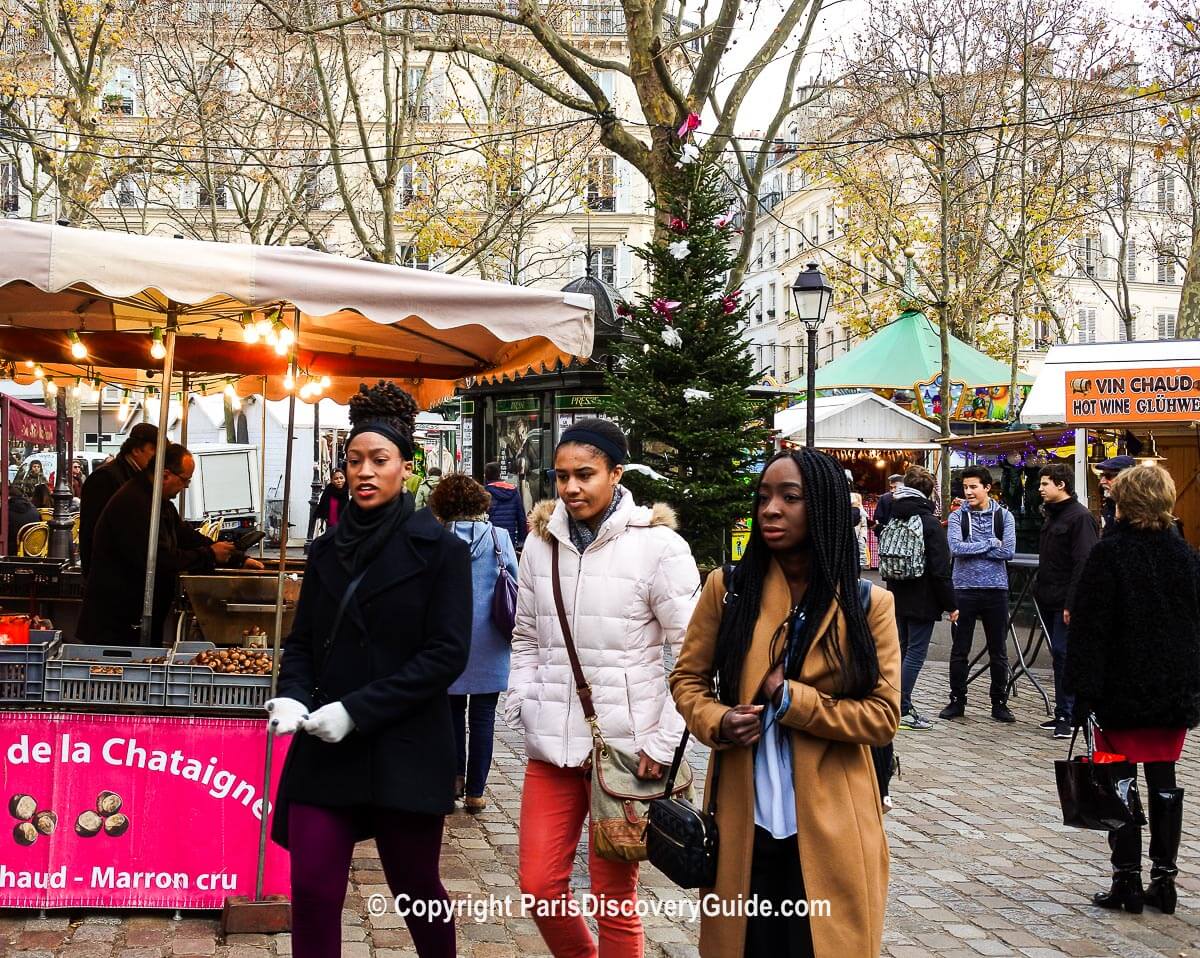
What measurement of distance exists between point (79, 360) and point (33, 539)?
6728 millimetres

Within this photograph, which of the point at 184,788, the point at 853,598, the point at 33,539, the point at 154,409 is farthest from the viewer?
the point at 154,409

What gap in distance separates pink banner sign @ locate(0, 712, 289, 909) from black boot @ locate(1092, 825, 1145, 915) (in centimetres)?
358

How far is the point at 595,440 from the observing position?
13.2 feet

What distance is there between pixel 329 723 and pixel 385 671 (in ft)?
0.86

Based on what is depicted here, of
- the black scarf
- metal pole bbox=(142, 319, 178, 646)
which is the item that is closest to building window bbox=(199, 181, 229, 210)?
metal pole bbox=(142, 319, 178, 646)

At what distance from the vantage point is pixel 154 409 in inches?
Result: 640

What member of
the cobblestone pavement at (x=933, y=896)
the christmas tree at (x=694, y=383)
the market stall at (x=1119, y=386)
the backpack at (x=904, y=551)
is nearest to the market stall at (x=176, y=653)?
the cobblestone pavement at (x=933, y=896)

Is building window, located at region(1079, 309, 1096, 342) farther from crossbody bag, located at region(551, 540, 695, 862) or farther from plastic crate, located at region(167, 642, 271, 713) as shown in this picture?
crossbody bag, located at region(551, 540, 695, 862)

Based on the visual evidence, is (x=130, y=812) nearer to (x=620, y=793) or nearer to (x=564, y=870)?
(x=564, y=870)

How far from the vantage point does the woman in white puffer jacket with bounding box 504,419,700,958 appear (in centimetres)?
375

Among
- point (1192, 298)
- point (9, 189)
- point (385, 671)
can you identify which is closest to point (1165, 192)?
point (1192, 298)

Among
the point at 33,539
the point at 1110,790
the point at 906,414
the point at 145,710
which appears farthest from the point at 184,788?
the point at 906,414

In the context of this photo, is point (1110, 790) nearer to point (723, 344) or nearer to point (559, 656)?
point (559, 656)

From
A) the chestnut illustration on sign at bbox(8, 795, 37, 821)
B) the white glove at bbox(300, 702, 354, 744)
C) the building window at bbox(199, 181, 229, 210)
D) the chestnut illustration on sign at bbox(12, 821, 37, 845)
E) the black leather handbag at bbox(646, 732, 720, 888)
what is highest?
the building window at bbox(199, 181, 229, 210)
